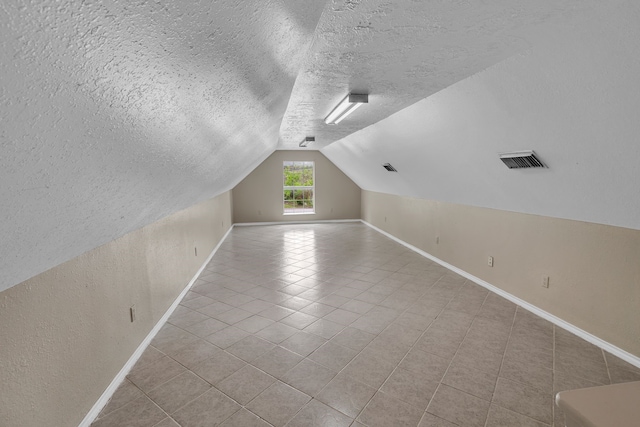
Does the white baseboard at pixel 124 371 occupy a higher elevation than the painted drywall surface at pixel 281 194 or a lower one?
lower

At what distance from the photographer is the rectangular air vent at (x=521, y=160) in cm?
255

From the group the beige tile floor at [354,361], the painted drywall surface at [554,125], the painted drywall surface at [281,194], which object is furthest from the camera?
the painted drywall surface at [281,194]

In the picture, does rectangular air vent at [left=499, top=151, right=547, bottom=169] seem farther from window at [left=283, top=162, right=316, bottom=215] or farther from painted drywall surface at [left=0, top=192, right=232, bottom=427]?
window at [left=283, top=162, right=316, bottom=215]

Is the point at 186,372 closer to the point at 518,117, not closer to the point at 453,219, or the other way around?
the point at 518,117

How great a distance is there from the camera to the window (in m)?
9.58

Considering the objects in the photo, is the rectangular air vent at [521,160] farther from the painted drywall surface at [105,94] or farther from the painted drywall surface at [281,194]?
the painted drywall surface at [281,194]

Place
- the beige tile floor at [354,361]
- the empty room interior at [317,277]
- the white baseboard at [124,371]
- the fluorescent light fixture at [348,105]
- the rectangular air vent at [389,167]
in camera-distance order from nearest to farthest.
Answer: the empty room interior at [317,277]
the white baseboard at [124,371]
the beige tile floor at [354,361]
the fluorescent light fixture at [348,105]
the rectangular air vent at [389,167]

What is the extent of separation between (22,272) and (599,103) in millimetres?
2717

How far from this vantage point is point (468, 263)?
14.9 feet

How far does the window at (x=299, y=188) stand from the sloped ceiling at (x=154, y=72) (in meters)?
7.25

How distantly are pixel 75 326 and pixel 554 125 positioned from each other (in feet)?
10.2

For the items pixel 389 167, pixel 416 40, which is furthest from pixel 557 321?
pixel 389 167

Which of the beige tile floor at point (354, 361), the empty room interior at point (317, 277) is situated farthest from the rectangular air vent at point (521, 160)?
the beige tile floor at point (354, 361)

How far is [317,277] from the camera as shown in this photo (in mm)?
4691
